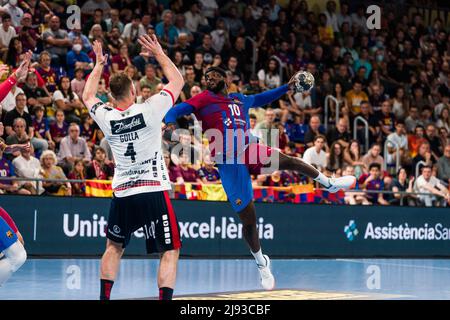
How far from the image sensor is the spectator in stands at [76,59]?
72.7ft

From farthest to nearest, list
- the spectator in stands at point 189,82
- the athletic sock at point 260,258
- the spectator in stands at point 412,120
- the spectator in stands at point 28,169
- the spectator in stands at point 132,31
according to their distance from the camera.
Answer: the spectator in stands at point 412,120
the spectator in stands at point 132,31
the spectator in stands at point 189,82
the spectator in stands at point 28,169
the athletic sock at point 260,258

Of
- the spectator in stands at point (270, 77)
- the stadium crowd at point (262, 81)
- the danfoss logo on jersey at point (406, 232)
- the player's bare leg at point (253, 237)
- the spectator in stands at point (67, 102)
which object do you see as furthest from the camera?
the spectator in stands at point (270, 77)

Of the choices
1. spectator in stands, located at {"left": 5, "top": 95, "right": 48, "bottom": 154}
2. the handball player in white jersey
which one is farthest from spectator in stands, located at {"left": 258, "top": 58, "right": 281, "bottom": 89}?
the handball player in white jersey

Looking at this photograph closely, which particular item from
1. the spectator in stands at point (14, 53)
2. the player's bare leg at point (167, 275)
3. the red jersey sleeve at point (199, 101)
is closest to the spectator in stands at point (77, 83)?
the spectator in stands at point (14, 53)

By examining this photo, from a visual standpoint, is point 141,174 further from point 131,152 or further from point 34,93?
point 34,93

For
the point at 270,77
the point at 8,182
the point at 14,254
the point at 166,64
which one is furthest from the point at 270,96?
the point at 270,77

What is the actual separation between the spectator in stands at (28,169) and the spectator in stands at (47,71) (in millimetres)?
2684

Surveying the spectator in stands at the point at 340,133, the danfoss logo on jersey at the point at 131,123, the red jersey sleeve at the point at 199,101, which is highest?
the red jersey sleeve at the point at 199,101

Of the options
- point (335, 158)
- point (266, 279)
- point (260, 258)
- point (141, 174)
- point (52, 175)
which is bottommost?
point (266, 279)

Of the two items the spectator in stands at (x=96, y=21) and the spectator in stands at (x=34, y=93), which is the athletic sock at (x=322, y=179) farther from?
the spectator in stands at (x=96, y=21)

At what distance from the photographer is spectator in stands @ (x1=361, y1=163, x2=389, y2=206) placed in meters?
23.5

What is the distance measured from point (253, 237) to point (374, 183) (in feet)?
35.2

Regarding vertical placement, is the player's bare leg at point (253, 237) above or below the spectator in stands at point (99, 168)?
below

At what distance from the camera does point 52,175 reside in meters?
19.4
